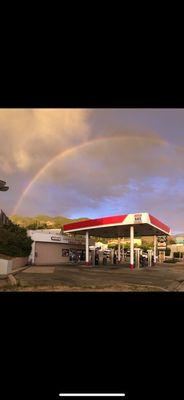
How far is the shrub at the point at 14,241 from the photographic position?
17641 millimetres

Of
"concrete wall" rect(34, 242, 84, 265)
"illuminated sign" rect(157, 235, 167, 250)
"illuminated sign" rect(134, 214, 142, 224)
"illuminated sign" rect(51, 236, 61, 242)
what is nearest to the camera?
"illuminated sign" rect(134, 214, 142, 224)

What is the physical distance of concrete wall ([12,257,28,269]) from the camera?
1630 centimetres

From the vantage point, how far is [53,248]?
22969 millimetres

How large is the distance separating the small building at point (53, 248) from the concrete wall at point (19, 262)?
4.89 ft

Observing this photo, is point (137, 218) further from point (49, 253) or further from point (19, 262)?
point (49, 253)

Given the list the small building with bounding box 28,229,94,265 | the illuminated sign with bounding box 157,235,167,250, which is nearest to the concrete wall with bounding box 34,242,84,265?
the small building with bounding box 28,229,94,265

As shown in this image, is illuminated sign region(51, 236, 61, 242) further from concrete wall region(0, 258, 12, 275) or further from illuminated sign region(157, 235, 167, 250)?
illuminated sign region(157, 235, 167, 250)

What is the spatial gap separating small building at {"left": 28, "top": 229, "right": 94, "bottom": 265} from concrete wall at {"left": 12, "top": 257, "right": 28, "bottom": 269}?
149cm

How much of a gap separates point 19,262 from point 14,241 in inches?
39.3

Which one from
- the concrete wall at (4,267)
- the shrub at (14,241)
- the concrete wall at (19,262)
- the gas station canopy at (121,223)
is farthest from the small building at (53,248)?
the concrete wall at (4,267)
